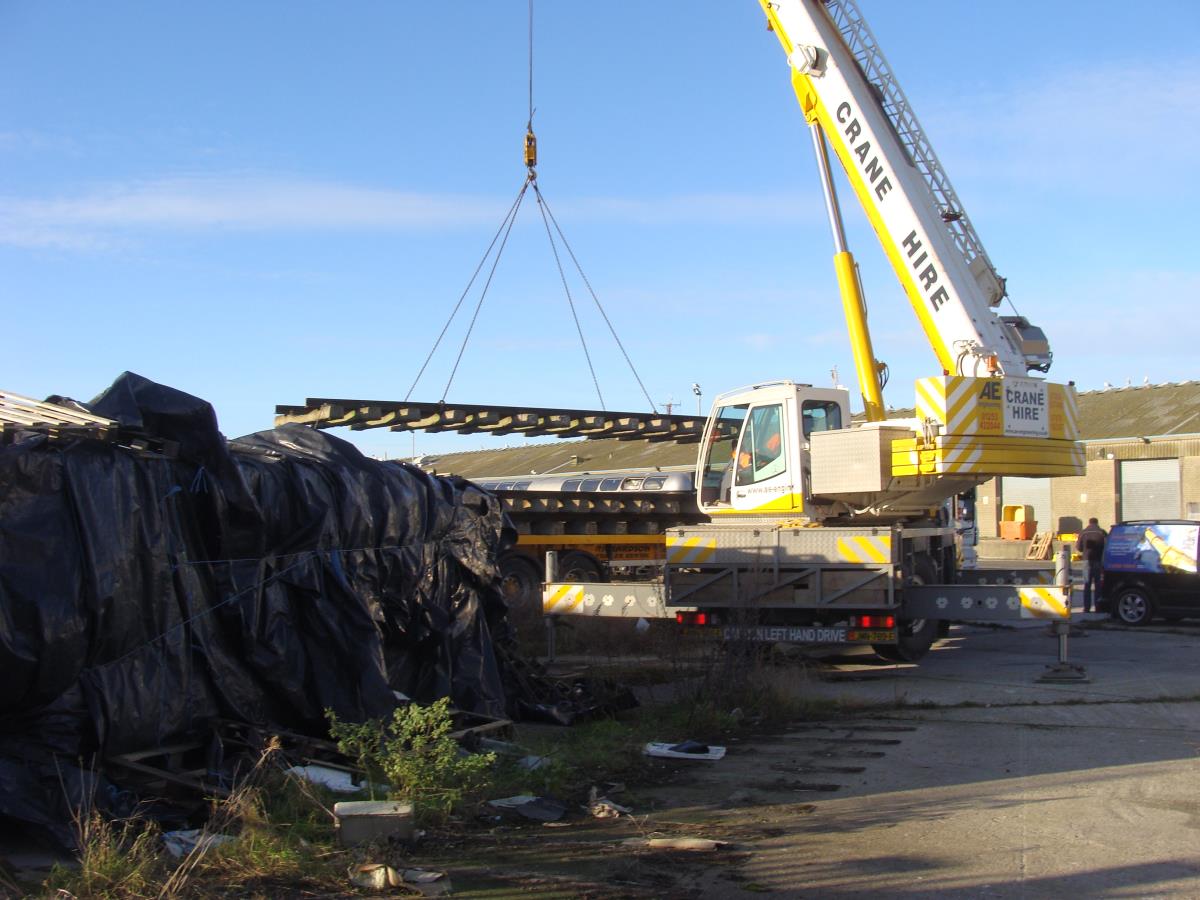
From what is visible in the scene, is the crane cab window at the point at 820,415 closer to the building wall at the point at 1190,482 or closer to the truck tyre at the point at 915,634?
the truck tyre at the point at 915,634

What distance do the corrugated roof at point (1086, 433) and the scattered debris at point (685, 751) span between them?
3202cm

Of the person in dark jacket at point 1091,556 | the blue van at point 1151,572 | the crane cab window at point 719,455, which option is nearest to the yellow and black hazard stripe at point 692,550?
the crane cab window at point 719,455

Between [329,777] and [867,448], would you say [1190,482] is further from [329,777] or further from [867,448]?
[329,777]

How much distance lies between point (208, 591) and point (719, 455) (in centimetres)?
824

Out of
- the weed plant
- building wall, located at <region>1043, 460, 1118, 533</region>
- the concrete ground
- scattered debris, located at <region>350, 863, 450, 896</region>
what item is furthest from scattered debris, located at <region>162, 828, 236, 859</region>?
building wall, located at <region>1043, 460, 1118, 533</region>

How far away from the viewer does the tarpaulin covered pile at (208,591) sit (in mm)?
6262

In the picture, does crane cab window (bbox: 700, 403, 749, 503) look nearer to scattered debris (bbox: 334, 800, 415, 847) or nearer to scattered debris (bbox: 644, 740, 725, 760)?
scattered debris (bbox: 644, 740, 725, 760)

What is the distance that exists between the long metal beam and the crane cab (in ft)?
15.5

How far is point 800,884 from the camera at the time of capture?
5.67 metres

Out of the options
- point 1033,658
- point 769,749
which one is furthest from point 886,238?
point 769,749

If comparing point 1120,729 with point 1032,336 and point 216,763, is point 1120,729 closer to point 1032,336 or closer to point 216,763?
point 1032,336

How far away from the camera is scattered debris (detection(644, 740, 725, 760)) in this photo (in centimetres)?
852

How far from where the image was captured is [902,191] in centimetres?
1382

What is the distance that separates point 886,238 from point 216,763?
10077mm
